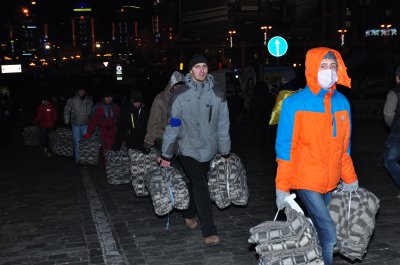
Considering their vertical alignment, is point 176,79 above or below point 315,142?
above

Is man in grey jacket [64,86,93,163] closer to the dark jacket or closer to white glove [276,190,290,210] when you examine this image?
the dark jacket

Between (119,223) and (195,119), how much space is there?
2026 mm

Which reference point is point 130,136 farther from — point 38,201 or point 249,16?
point 249,16

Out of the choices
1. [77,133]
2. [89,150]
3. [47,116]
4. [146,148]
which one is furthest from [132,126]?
[47,116]

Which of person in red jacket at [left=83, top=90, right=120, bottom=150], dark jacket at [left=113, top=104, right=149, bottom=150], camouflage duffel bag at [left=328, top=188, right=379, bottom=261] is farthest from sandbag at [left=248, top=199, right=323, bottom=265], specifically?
person in red jacket at [left=83, top=90, right=120, bottom=150]

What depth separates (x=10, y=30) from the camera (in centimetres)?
6062

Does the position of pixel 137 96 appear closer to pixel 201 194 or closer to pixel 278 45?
pixel 201 194

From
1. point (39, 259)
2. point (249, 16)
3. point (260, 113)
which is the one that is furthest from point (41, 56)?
point (39, 259)

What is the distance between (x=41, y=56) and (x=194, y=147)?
378 feet

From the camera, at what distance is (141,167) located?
26.3 ft

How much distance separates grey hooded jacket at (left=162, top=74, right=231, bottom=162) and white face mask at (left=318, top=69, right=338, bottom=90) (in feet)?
6.95

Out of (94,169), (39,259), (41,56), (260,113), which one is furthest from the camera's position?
(41,56)

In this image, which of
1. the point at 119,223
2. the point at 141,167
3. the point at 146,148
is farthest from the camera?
the point at 141,167

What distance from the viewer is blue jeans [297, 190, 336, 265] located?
4332mm
